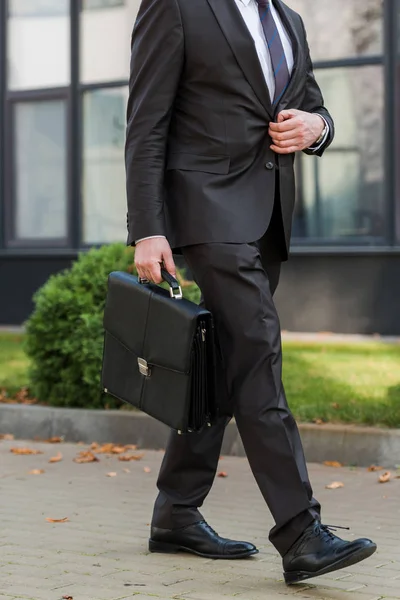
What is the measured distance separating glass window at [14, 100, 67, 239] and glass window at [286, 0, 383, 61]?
3337mm

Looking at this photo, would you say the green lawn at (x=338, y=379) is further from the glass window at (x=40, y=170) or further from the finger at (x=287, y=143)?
the glass window at (x=40, y=170)

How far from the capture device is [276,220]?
4.05 m

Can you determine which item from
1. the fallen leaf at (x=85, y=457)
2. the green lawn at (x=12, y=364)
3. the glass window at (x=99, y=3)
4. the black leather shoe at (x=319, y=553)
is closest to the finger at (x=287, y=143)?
the black leather shoe at (x=319, y=553)

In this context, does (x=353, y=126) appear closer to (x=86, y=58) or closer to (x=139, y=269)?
(x=86, y=58)

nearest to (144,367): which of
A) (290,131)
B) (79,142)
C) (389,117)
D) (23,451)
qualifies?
(290,131)

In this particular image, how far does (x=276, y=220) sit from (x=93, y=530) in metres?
1.59

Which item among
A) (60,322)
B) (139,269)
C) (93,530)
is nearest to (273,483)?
(139,269)

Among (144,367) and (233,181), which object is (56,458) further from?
(233,181)

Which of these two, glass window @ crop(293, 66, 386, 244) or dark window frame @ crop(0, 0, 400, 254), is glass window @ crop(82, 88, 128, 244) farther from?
glass window @ crop(293, 66, 386, 244)

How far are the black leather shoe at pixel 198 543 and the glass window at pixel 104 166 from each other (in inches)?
356

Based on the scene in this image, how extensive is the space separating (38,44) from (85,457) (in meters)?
8.07

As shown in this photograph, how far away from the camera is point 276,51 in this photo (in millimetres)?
4020

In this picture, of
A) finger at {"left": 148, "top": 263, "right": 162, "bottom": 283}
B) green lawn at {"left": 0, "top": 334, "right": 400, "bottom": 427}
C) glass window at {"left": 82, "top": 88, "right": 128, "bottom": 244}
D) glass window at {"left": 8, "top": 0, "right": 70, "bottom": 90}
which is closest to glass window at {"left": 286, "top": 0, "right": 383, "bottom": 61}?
glass window at {"left": 82, "top": 88, "right": 128, "bottom": 244}

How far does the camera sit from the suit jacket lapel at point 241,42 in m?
3.93
